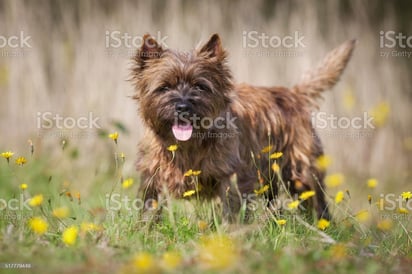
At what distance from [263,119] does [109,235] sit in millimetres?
2231

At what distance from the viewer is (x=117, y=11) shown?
358 inches

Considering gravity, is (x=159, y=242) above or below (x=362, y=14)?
below

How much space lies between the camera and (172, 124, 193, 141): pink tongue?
5.42 m

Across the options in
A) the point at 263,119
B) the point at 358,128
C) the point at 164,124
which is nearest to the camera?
the point at 164,124

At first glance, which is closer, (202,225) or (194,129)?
(202,225)

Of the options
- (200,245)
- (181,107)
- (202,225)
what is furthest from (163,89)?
(200,245)

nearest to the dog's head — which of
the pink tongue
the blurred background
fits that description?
the pink tongue

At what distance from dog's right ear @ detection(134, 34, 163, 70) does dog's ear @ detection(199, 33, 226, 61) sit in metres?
0.35

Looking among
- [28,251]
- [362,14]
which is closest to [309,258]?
[28,251]

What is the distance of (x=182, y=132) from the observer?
215 inches

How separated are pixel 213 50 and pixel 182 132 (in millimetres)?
755

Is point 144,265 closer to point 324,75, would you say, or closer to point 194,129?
point 194,129

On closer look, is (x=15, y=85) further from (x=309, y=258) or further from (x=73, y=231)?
(x=309, y=258)

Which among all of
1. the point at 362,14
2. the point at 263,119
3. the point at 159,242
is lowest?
the point at 159,242
